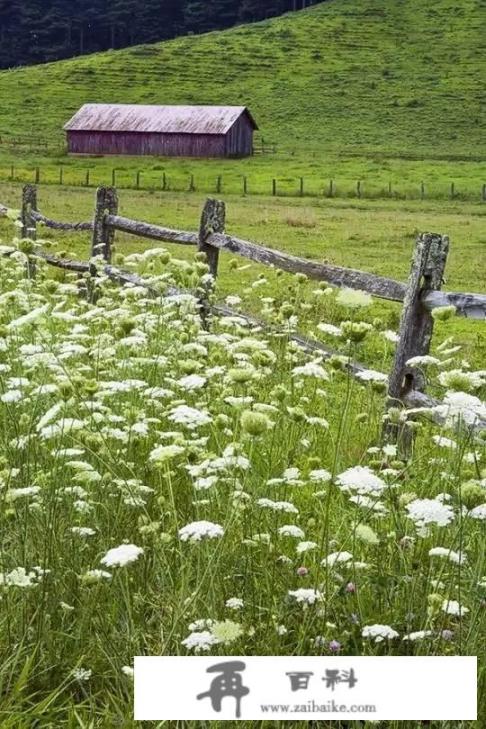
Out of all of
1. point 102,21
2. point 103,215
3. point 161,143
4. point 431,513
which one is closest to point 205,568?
point 431,513

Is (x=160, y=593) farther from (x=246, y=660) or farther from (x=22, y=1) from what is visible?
(x=22, y=1)

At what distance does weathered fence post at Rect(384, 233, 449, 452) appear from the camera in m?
5.75

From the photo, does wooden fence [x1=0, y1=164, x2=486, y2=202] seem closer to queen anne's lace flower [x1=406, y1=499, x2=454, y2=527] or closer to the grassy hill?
the grassy hill

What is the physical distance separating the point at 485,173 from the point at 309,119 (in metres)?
30.7

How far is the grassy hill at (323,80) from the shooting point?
261ft

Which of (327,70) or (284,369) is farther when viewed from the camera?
(327,70)

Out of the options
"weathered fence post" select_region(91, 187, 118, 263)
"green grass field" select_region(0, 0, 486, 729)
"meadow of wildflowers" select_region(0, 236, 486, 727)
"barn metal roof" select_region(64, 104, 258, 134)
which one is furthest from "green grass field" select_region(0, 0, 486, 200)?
→ "meadow of wildflowers" select_region(0, 236, 486, 727)

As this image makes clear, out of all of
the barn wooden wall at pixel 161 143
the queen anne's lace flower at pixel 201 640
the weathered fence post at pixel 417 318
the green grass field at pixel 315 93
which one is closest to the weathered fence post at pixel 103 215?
the weathered fence post at pixel 417 318

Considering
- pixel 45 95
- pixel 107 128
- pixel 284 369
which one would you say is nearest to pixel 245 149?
pixel 107 128

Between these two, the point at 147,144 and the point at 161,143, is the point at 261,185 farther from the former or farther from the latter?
the point at 147,144

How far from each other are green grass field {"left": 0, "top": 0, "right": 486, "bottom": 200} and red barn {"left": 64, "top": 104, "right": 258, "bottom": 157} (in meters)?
3.37

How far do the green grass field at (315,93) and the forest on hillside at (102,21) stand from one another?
28.3 m

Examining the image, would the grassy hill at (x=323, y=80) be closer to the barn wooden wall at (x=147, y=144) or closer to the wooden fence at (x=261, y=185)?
the barn wooden wall at (x=147, y=144)

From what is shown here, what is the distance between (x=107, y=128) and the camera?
70562mm
